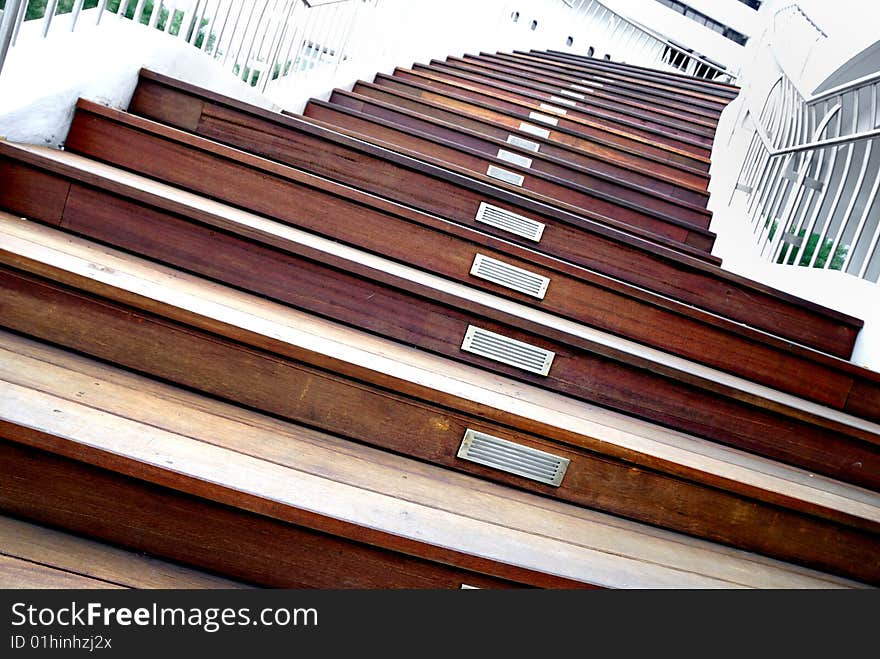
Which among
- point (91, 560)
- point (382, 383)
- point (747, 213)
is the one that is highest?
point (747, 213)

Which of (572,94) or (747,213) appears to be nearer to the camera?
(747,213)

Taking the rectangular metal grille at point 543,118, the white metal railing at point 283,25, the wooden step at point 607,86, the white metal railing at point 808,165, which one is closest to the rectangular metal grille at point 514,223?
the white metal railing at point 808,165

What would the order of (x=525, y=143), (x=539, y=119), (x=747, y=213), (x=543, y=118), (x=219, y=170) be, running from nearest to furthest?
1. (x=219, y=170)
2. (x=747, y=213)
3. (x=525, y=143)
4. (x=539, y=119)
5. (x=543, y=118)

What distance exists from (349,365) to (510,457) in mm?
303

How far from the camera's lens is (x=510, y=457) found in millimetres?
1354

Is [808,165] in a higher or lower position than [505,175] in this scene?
higher

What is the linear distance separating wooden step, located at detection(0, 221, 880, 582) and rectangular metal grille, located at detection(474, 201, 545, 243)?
2.62 feet

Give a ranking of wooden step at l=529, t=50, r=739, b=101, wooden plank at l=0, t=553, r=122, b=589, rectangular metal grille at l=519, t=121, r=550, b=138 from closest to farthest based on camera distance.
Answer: wooden plank at l=0, t=553, r=122, b=589
rectangular metal grille at l=519, t=121, r=550, b=138
wooden step at l=529, t=50, r=739, b=101

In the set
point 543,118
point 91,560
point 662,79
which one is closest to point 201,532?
point 91,560

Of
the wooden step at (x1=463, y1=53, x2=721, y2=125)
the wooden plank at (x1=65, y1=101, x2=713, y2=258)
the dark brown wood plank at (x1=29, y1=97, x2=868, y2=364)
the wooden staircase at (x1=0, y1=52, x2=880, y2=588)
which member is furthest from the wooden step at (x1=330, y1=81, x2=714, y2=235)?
the wooden step at (x1=463, y1=53, x2=721, y2=125)

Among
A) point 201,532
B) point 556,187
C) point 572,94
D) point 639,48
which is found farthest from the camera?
point 639,48

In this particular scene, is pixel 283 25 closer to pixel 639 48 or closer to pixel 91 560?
pixel 91 560

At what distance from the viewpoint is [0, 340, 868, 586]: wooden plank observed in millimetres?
1030

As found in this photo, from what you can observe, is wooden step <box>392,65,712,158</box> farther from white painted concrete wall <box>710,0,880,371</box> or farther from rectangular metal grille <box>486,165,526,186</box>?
rectangular metal grille <box>486,165,526,186</box>
